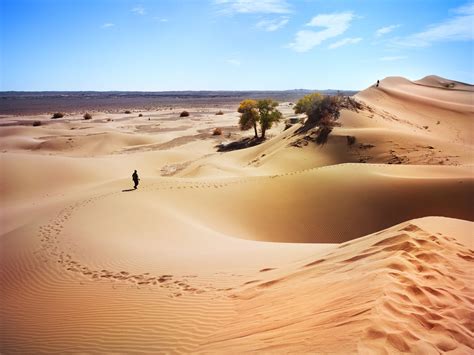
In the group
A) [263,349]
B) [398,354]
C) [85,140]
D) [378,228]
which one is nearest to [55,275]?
[263,349]

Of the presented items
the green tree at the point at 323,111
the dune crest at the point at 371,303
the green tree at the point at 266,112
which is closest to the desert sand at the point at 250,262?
the dune crest at the point at 371,303

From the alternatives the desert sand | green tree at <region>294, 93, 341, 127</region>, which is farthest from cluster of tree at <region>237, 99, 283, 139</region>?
the desert sand

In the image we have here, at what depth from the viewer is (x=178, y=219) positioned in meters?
12.3

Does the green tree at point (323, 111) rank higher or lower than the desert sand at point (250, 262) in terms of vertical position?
higher

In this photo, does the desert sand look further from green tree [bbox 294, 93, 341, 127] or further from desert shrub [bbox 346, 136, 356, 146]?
green tree [bbox 294, 93, 341, 127]

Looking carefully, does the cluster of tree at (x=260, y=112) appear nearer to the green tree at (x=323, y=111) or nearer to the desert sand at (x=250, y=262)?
the green tree at (x=323, y=111)

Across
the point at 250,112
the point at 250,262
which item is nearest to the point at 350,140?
the point at 250,112

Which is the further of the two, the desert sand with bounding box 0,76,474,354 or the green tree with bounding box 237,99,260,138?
the green tree with bounding box 237,99,260,138

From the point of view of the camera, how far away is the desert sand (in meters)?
4.02

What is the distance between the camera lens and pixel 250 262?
25.0 ft

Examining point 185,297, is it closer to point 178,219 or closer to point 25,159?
point 178,219

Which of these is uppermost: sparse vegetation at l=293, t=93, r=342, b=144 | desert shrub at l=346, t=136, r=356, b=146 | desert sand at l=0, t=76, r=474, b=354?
sparse vegetation at l=293, t=93, r=342, b=144

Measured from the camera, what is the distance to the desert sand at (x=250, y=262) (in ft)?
13.2

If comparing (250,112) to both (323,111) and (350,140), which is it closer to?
(323,111)
